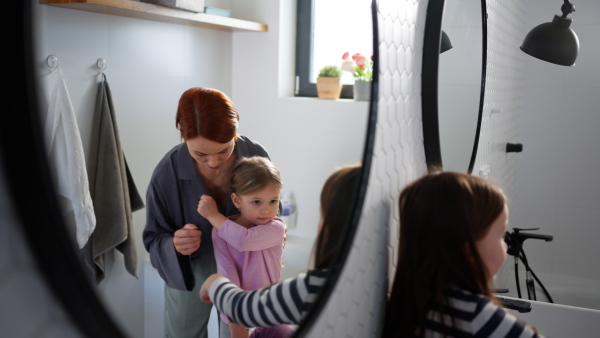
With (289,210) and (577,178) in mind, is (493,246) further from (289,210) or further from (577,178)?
(577,178)

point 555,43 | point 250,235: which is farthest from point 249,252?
point 555,43

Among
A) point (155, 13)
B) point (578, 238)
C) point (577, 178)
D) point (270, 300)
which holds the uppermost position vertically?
point (155, 13)

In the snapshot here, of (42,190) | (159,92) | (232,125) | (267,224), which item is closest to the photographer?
(42,190)

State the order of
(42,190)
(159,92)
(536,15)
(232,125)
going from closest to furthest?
1. (42,190)
2. (232,125)
3. (159,92)
4. (536,15)

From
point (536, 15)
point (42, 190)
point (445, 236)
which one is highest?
point (536, 15)

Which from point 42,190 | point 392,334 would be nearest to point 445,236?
point 392,334

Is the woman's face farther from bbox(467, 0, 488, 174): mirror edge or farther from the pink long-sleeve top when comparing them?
bbox(467, 0, 488, 174): mirror edge

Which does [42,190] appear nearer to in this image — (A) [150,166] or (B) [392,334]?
(A) [150,166]

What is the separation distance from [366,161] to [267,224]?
180mm

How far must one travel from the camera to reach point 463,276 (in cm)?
72

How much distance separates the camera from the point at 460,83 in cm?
116

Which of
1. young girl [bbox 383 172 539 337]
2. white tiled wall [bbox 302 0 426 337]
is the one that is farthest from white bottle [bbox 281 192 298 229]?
young girl [bbox 383 172 539 337]

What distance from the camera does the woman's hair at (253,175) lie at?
0.51 m

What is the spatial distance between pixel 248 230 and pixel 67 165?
0.61 feet
